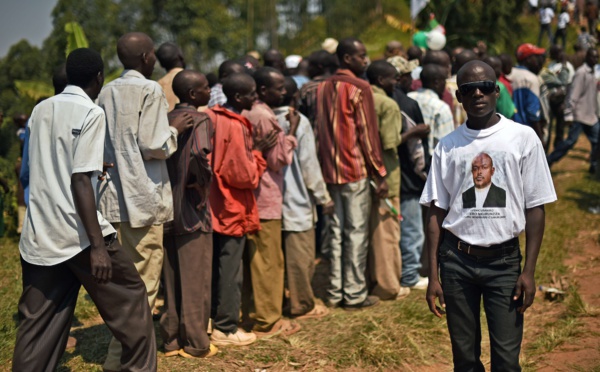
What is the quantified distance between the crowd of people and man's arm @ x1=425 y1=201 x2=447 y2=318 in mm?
12

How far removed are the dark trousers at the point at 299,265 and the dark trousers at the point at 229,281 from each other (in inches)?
22.5

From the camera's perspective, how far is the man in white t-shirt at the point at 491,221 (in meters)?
3.46

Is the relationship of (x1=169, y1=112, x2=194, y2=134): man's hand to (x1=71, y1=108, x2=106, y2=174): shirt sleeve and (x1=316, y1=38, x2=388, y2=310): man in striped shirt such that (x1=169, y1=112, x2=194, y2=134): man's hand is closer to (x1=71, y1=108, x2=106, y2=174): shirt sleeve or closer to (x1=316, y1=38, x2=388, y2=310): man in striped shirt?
(x1=71, y1=108, x2=106, y2=174): shirt sleeve

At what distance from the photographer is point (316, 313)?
6.10 metres

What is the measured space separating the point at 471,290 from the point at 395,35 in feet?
68.6

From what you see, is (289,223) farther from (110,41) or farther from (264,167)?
(110,41)

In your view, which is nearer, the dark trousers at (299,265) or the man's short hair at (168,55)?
the dark trousers at (299,265)

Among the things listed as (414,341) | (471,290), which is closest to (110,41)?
(414,341)

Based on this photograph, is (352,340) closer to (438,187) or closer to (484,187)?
(438,187)

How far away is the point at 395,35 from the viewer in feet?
77.6

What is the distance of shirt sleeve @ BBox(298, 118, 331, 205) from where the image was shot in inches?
230

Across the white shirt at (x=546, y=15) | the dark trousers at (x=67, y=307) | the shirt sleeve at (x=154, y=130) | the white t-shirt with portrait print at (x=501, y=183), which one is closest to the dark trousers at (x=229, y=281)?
the shirt sleeve at (x=154, y=130)

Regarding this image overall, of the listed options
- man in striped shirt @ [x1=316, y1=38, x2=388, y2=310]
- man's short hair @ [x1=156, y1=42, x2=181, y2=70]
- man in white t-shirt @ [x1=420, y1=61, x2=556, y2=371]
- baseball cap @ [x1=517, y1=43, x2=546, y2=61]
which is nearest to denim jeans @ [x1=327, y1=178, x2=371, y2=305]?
man in striped shirt @ [x1=316, y1=38, x2=388, y2=310]

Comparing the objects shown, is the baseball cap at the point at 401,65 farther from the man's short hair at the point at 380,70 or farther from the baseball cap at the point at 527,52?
the baseball cap at the point at 527,52
